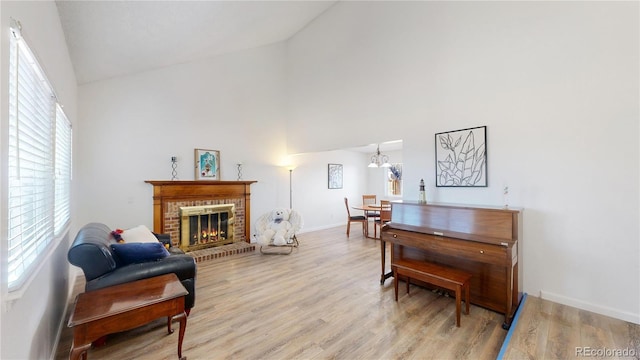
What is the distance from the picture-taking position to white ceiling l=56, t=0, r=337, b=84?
2.29 metres

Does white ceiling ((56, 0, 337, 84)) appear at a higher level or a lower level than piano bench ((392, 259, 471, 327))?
higher

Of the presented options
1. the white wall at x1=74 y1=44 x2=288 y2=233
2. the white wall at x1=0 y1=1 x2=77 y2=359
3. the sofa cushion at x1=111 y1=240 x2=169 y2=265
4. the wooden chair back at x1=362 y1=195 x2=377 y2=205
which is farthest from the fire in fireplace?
the wooden chair back at x1=362 y1=195 x2=377 y2=205

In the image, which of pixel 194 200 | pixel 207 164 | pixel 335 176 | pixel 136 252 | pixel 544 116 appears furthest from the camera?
pixel 335 176

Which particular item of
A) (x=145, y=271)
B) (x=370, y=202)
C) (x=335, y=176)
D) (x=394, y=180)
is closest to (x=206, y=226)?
(x=145, y=271)

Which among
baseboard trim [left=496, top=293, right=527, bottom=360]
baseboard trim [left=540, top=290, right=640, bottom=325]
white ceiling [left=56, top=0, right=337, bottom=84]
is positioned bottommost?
baseboard trim [left=496, top=293, right=527, bottom=360]

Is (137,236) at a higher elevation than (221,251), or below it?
higher

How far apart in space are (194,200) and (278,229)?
5.39 ft

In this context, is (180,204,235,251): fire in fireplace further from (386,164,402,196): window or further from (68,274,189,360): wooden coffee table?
(386,164,402,196): window

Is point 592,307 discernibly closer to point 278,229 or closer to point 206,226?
point 278,229

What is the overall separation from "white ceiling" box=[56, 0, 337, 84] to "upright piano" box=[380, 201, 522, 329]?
345 cm

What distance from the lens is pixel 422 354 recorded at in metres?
2.08

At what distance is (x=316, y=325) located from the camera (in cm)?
250

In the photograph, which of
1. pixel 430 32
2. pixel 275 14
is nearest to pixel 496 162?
pixel 430 32

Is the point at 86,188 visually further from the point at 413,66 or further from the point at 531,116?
the point at 531,116
